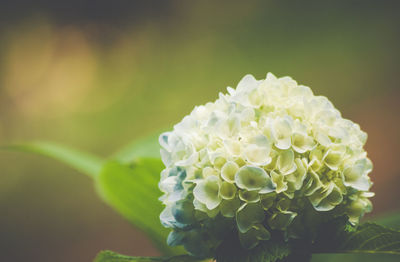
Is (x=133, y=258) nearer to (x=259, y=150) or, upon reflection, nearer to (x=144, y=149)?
(x=259, y=150)

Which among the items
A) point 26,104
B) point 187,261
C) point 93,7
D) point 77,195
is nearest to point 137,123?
point 77,195

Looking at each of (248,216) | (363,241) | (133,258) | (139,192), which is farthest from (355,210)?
(139,192)

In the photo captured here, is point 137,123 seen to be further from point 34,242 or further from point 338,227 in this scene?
point 338,227

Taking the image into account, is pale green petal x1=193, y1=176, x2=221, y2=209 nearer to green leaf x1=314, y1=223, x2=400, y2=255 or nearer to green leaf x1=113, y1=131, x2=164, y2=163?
green leaf x1=314, y1=223, x2=400, y2=255

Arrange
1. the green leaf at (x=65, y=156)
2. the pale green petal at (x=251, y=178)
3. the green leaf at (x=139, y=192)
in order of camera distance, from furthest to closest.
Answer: the green leaf at (x=65, y=156) → the green leaf at (x=139, y=192) → the pale green petal at (x=251, y=178)

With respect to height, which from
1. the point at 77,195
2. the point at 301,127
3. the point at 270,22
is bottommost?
the point at 301,127

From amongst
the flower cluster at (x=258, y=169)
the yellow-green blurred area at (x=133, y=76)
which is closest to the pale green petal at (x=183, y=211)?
the flower cluster at (x=258, y=169)

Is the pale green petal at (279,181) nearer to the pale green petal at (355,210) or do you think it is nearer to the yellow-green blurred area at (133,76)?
the pale green petal at (355,210)
